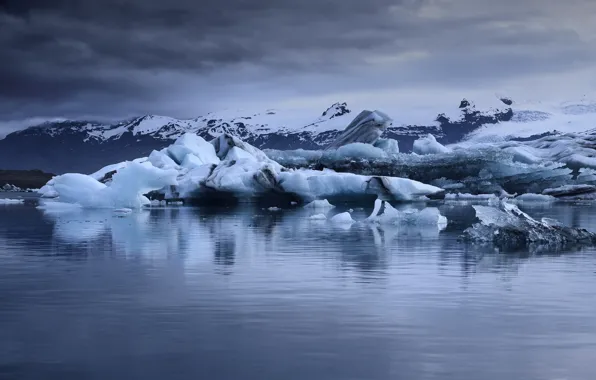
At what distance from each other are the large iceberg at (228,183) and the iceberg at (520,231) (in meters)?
17.4

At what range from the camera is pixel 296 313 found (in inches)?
342

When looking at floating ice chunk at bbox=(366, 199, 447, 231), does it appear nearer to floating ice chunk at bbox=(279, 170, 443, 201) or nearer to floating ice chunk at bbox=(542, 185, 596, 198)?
floating ice chunk at bbox=(279, 170, 443, 201)

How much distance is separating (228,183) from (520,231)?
24.1 meters

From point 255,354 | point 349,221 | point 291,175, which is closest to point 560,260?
point 255,354

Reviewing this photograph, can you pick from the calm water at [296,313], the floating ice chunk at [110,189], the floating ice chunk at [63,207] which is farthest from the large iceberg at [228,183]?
the calm water at [296,313]

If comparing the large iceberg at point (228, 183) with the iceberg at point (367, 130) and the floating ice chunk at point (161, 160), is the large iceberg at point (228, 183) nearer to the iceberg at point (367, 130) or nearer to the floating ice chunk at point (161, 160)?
the floating ice chunk at point (161, 160)

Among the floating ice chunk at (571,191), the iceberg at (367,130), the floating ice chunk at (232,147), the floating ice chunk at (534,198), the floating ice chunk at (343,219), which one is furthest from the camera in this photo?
the iceberg at (367,130)

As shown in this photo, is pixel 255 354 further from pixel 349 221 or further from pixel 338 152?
pixel 338 152

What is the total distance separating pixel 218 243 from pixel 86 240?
2.98 m

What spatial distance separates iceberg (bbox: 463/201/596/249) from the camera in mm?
16641

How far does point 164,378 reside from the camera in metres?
6.17

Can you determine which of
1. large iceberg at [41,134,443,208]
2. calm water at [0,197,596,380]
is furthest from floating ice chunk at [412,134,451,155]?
calm water at [0,197,596,380]

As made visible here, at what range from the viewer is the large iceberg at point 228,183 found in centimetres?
3444

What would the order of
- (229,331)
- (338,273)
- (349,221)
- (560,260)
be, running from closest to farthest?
1. (229,331)
2. (338,273)
3. (560,260)
4. (349,221)
